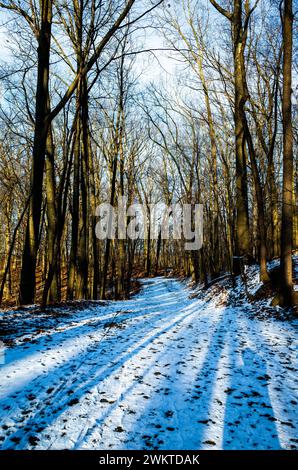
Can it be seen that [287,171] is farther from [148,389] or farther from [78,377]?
[78,377]

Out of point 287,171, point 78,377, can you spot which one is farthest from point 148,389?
point 287,171

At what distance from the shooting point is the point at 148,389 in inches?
135

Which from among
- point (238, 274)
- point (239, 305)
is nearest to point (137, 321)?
point (239, 305)

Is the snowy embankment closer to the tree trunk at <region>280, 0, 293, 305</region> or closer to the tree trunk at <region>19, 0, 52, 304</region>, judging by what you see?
the tree trunk at <region>280, 0, 293, 305</region>

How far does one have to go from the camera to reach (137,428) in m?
2.62

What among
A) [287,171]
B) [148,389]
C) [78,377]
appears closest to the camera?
[148,389]

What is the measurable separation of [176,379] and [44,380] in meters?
1.69

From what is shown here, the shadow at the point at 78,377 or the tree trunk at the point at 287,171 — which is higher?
the tree trunk at the point at 287,171

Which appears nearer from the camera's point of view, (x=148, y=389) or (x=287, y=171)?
(x=148, y=389)

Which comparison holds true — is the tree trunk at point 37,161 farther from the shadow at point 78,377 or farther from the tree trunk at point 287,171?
the tree trunk at point 287,171

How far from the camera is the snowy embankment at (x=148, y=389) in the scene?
8.19ft

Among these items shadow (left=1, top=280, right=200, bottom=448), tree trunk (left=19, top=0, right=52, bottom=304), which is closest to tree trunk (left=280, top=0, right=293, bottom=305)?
shadow (left=1, top=280, right=200, bottom=448)

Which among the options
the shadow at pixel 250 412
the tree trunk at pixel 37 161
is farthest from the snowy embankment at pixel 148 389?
the tree trunk at pixel 37 161
